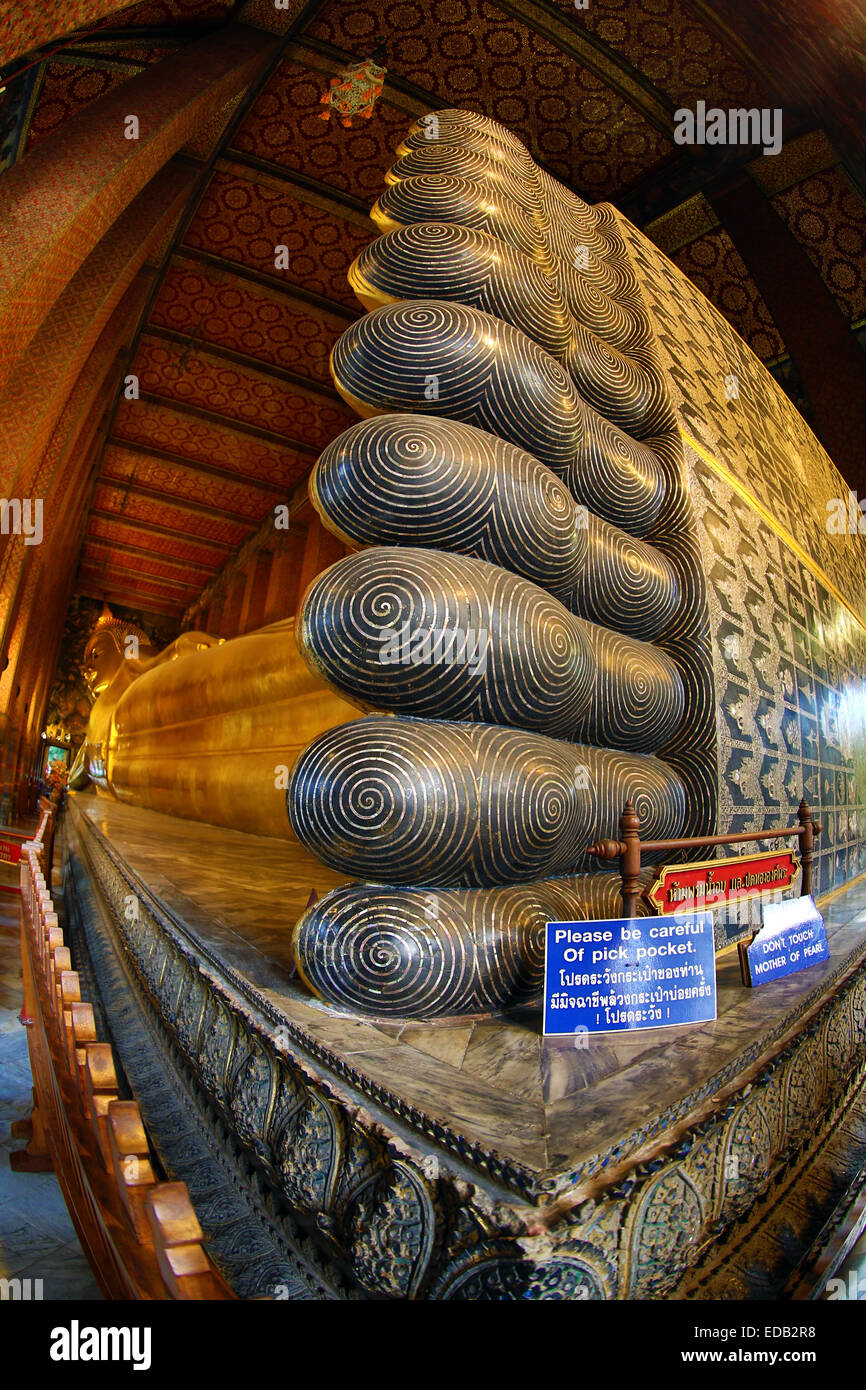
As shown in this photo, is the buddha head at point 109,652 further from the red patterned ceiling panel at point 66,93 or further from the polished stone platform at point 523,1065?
the polished stone platform at point 523,1065

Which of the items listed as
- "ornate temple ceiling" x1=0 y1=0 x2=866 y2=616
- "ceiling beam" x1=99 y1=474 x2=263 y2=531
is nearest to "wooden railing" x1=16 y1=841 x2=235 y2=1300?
"ornate temple ceiling" x1=0 y1=0 x2=866 y2=616

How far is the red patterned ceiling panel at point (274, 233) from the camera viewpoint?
222 inches

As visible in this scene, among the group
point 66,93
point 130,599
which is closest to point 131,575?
point 130,599

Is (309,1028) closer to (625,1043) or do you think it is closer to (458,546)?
(625,1043)

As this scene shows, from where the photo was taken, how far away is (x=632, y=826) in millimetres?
1092

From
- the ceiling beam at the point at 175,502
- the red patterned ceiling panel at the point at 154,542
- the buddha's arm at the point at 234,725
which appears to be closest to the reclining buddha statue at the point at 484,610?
the buddha's arm at the point at 234,725

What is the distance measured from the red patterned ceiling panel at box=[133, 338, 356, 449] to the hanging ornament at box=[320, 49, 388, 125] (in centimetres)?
337

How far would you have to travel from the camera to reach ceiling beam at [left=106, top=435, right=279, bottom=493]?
9.25 metres

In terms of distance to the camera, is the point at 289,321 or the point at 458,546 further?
the point at 289,321

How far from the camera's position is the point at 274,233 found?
19.7ft

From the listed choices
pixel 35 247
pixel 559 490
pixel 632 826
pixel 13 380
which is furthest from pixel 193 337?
pixel 632 826

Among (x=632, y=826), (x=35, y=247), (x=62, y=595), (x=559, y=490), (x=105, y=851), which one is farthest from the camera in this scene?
(x=62, y=595)

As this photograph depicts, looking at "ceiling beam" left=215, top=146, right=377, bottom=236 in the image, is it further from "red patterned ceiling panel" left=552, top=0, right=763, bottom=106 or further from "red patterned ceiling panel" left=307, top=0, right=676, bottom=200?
"red patterned ceiling panel" left=552, top=0, right=763, bottom=106
